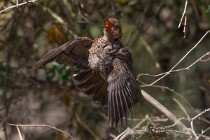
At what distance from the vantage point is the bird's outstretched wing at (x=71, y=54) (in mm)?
3756

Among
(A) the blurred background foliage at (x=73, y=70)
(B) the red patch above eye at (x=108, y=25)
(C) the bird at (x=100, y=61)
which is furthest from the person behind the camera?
(A) the blurred background foliage at (x=73, y=70)

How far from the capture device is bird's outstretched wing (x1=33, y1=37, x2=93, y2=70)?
12.3 ft

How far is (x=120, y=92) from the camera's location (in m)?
3.56

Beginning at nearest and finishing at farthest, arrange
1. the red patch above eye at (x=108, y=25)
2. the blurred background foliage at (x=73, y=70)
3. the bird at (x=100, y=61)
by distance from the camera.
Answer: the bird at (x=100, y=61) → the red patch above eye at (x=108, y=25) → the blurred background foliage at (x=73, y=70)

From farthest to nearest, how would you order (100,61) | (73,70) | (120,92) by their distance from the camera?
1. (73,70)
2. (100,61)
3. (120,92)

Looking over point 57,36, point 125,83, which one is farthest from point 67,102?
point 125,83

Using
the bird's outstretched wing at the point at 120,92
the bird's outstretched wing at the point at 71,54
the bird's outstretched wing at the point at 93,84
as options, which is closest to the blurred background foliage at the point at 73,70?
the bird's outstretched wing at the point at 71,54

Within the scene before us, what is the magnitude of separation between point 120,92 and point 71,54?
1.64 ft

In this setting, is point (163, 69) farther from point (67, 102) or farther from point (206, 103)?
point (67, 102)

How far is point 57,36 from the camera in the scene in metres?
4.64

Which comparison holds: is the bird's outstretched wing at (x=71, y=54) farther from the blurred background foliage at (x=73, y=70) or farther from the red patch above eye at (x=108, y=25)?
the blurred background foliage at (x=73, y=70)

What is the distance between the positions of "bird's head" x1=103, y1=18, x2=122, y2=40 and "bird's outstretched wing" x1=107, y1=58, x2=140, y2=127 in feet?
0.56

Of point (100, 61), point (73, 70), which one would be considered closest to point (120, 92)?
point (100, 61)

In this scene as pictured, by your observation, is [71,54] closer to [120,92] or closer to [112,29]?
[112,29]
